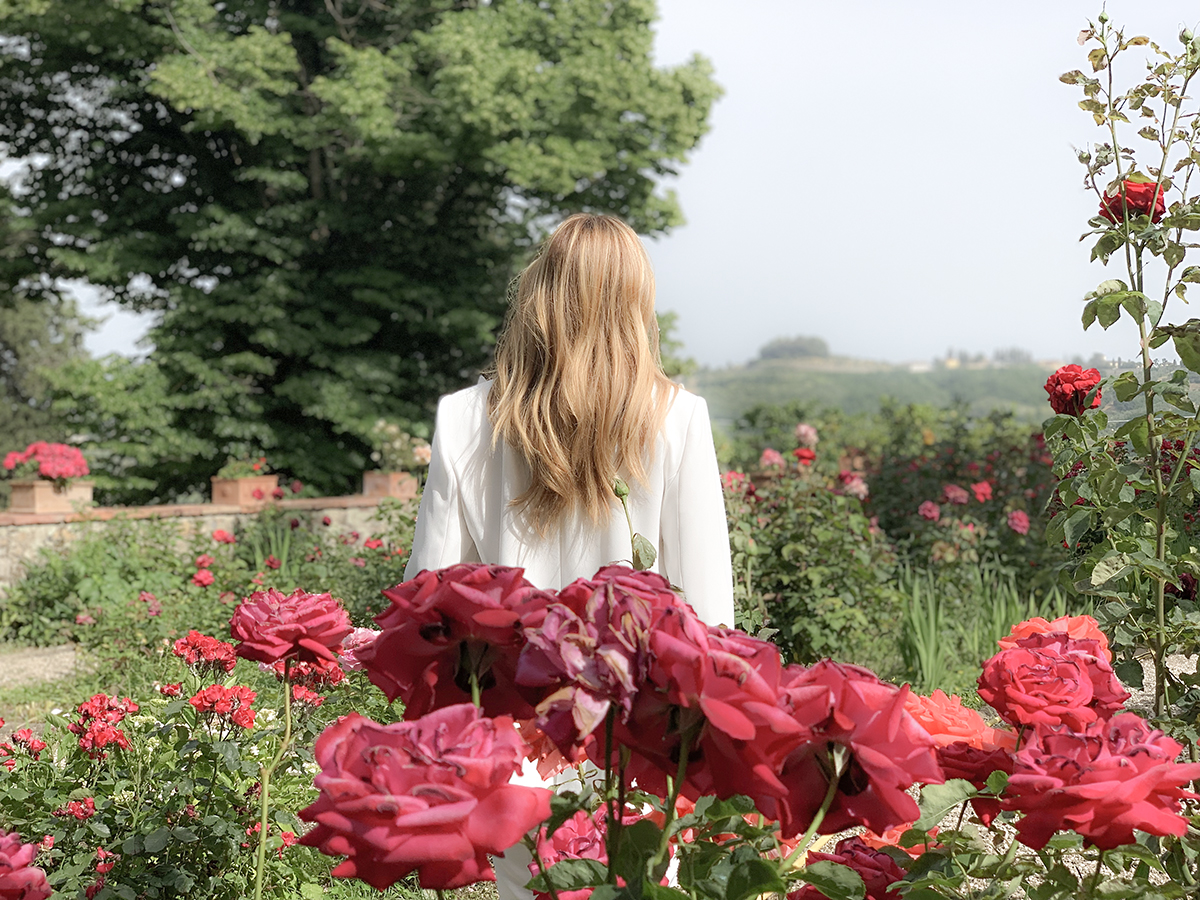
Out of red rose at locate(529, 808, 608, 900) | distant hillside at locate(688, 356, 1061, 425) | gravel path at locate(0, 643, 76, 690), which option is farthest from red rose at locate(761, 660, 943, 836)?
distant hillside at locate(688, 356, 1061, 425)

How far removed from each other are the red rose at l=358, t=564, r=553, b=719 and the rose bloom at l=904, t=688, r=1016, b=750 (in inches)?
18.2

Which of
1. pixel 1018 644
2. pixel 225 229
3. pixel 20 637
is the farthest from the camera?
pixel 225 229

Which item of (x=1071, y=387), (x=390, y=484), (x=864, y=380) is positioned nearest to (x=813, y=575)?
(x=1071, y=387)

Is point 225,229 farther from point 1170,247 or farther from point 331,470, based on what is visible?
point 1170,247

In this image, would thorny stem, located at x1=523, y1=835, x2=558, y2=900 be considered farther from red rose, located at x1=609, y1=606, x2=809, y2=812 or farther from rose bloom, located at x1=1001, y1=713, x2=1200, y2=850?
rose bloom, located at x1=1001, y1=713, x2=1200, y2=850

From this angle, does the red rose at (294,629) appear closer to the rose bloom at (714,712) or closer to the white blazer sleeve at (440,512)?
the white blazer sleeve at (440,512)

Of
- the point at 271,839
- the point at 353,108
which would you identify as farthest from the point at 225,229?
the point at 271,839

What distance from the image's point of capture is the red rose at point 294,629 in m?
1.20

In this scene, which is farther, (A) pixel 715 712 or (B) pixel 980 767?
(B) pixel 980 767

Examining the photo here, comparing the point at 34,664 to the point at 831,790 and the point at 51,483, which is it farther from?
the point at 831,790

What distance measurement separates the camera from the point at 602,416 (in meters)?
1.64

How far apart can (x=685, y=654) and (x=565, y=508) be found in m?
1.10

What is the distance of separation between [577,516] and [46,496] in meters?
5.93

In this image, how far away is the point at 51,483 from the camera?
21.5ft
